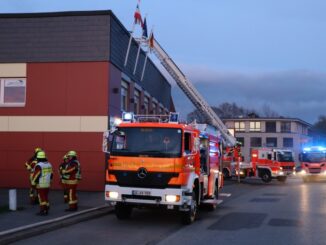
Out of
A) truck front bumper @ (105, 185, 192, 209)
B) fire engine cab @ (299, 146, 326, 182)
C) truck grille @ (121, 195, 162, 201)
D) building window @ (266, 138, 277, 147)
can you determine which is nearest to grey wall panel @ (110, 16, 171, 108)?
truck front bumper @ (105, 185, 192, 209)

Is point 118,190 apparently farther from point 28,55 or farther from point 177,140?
point 28,55

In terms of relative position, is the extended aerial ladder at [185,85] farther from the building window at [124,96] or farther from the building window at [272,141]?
the building window at [272,141]

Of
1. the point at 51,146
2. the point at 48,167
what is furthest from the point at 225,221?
the point at 51,146

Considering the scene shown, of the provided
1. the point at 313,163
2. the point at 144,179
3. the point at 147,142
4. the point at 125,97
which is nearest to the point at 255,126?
the point at 313,163

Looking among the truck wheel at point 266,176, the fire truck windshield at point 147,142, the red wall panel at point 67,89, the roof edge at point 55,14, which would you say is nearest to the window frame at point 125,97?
the red wall panel at point 67,89

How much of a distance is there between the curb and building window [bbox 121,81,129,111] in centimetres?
987

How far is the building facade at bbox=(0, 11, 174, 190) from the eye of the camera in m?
21.1

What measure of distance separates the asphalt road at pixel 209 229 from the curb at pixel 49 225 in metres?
0.16

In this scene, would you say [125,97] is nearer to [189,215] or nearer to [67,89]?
[67,89]

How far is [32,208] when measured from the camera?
14.4 m

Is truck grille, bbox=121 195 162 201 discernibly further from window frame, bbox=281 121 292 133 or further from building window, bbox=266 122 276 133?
window frame, bbox=281 121 292 133

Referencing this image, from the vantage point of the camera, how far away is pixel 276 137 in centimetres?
8806

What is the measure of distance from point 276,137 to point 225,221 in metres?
76.5

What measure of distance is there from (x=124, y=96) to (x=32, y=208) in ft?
37.7
